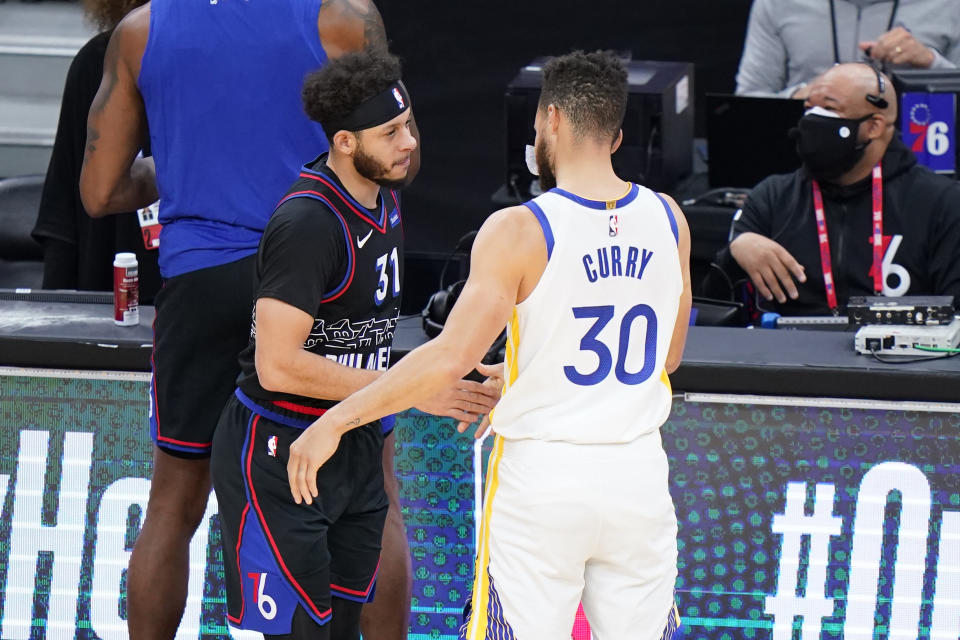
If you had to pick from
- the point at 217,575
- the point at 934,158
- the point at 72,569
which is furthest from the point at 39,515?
the point at 934,158

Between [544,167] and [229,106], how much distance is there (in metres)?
0.79

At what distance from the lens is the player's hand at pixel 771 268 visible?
4.31 m

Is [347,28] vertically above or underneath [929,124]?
above

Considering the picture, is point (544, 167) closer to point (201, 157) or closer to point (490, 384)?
point (490, 384)

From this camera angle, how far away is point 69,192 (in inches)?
176

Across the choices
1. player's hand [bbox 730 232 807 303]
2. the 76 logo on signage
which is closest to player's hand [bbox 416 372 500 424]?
player's hand [bbox 730 232 807 303]

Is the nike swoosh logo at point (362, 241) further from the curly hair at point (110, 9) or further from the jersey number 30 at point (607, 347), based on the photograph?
the curly hair at point (110, 9)

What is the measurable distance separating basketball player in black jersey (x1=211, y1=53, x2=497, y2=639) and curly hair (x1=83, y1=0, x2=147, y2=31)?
4.59 ft

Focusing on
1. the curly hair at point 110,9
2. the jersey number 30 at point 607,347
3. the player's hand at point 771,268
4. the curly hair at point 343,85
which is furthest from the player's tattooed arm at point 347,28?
the player's hand at point 771,268

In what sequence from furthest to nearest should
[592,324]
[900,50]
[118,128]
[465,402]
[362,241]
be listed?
[900,50]
[118,128]
[465,402]
[362,241]
[592,324]

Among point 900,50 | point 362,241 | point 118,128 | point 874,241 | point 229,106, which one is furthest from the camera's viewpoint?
point 900,50

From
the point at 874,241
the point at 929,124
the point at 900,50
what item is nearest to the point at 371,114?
the point at 874,241

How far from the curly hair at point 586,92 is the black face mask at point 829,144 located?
5.87ft

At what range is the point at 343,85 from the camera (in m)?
2.83
